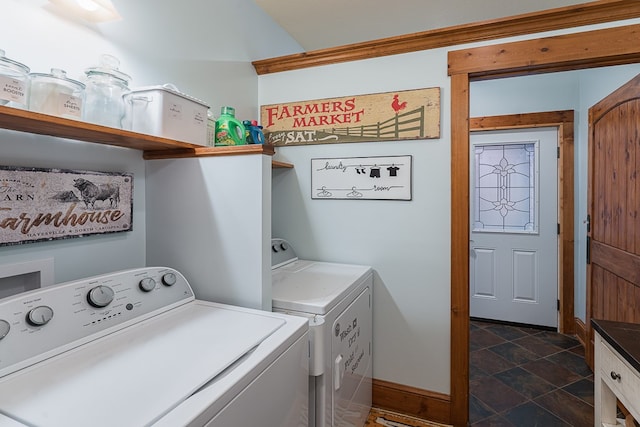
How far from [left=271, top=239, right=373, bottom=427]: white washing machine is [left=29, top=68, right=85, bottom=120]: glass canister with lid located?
988 mm

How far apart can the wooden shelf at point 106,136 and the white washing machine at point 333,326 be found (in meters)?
0.66

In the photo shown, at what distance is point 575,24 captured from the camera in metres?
1.67

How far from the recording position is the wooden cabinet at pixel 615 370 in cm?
101

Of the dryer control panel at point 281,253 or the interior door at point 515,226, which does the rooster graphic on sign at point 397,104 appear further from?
the interior door at point 515,226

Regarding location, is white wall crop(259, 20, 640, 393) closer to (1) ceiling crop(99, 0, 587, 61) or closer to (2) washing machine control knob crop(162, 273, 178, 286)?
(1) ceiling crop(99, 0, 587, 61)

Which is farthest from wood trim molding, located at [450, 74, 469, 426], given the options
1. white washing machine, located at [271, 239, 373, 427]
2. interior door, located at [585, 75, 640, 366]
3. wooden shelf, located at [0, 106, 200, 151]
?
wooden shelf, located at [0, 106, 200, 151]

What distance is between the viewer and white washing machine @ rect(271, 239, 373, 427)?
4.34ft

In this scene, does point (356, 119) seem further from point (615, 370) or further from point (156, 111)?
point (615, 370)

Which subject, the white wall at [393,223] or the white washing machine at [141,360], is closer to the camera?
the white washing machine at [141,360]

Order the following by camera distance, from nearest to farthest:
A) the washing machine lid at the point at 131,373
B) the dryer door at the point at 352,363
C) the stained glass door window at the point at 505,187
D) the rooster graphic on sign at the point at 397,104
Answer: the washing machine lid at the point at 131,373 → the dryer door at the point at 352,363 → the rooster graphic on sign at the point at 397,104 → the stained glass door window at the point at 505,187

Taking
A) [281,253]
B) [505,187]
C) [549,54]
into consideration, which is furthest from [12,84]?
[505,187]

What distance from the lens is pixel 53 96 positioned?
965 millimetres

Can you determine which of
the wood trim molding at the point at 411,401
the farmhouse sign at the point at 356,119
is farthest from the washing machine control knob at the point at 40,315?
the wood trim molding at the point at 411,401

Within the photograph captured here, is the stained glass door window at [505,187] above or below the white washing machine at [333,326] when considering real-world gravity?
above
